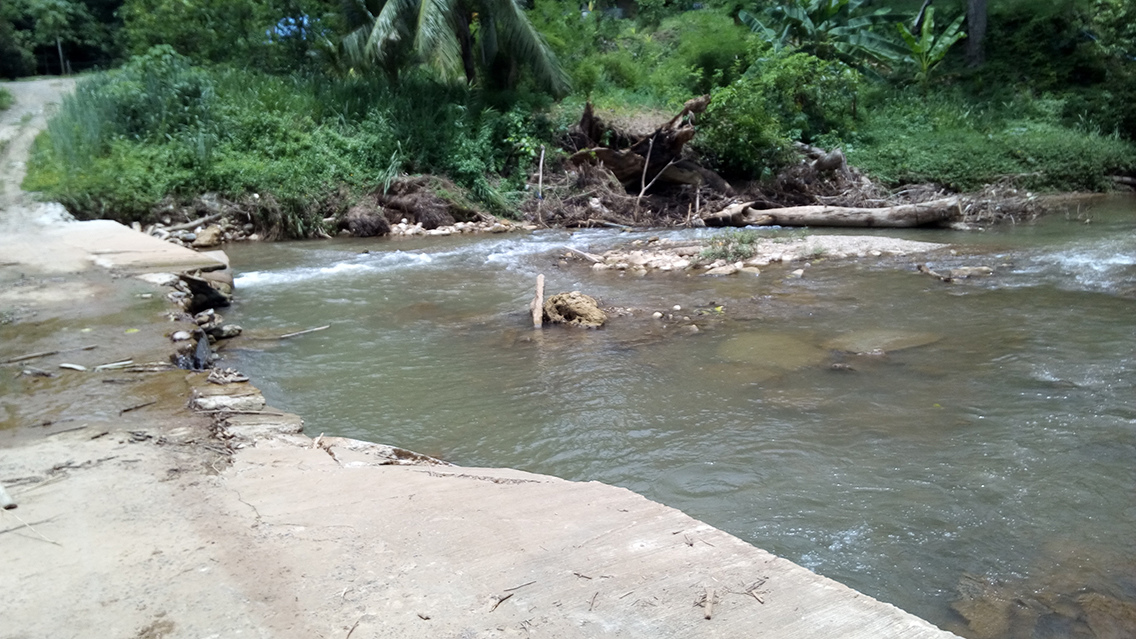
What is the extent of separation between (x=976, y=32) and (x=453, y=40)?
16806mm

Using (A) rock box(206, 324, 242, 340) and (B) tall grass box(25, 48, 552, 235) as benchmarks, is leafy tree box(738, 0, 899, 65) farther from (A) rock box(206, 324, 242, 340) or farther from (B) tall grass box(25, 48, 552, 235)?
(A) rock box(206, 324, 242, 340)

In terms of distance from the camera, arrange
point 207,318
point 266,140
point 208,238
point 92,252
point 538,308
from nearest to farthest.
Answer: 1. point 207,318
2. point 538,308
3. point 92,252
4. point 208,238
5. point 266,140

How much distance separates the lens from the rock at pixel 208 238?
13141 millimetres

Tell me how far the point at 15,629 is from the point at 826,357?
5.63m

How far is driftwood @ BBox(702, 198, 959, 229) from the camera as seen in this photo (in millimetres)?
13594

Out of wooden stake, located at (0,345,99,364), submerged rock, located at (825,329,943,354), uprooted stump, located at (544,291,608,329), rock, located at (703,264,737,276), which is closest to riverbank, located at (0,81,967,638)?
wooden stake, located at (0,345,99,364)

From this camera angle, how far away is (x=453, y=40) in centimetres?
1636

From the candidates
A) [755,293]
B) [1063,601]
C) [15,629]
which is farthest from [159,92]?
[1063,601]

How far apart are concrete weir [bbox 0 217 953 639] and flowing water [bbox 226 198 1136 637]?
1.07 meters

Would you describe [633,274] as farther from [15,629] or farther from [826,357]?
[15,629]

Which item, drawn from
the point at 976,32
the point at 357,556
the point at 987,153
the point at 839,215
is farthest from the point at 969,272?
the point at 976,32

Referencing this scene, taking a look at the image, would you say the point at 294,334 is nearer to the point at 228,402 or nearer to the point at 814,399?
the point at 228,402

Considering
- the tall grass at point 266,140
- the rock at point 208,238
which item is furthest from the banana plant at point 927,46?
the rock at point 208,238

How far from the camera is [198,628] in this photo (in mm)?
2326
